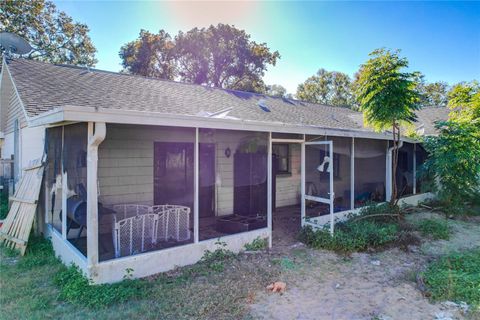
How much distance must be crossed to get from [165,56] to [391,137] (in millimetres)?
21149

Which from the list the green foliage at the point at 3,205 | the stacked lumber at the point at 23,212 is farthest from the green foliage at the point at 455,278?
the green foliage at the point at 3,205

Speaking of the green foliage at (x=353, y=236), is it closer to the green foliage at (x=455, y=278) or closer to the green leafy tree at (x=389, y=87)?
the green foliage at (x=455, y=278)

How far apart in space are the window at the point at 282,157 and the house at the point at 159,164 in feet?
0.12

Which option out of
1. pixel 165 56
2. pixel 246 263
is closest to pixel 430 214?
pixel 246 263

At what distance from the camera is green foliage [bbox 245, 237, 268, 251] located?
5.40 meters

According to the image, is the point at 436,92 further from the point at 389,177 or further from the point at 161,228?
the point at 161,228

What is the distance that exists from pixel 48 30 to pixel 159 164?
19410mm

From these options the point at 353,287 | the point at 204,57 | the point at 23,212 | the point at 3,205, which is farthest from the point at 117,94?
the point at 204,57

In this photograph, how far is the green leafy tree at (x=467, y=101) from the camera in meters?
9.04

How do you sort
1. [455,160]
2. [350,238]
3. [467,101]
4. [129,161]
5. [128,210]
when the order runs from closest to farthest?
[350,238]
[128,210]
[129,161]
[455,160]
[467,101]

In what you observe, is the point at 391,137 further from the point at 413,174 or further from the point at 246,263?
the point at 246,263

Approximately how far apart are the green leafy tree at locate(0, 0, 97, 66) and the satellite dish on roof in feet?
37.9

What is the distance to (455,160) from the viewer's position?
7.65 m

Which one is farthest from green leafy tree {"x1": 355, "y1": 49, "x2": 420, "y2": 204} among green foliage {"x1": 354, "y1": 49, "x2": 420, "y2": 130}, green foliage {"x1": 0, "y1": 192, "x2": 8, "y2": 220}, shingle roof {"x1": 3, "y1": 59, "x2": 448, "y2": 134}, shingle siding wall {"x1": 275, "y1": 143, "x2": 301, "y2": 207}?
green foliage {"x1": 0, "y1": 192, "x2": 8, "y2": 220}
